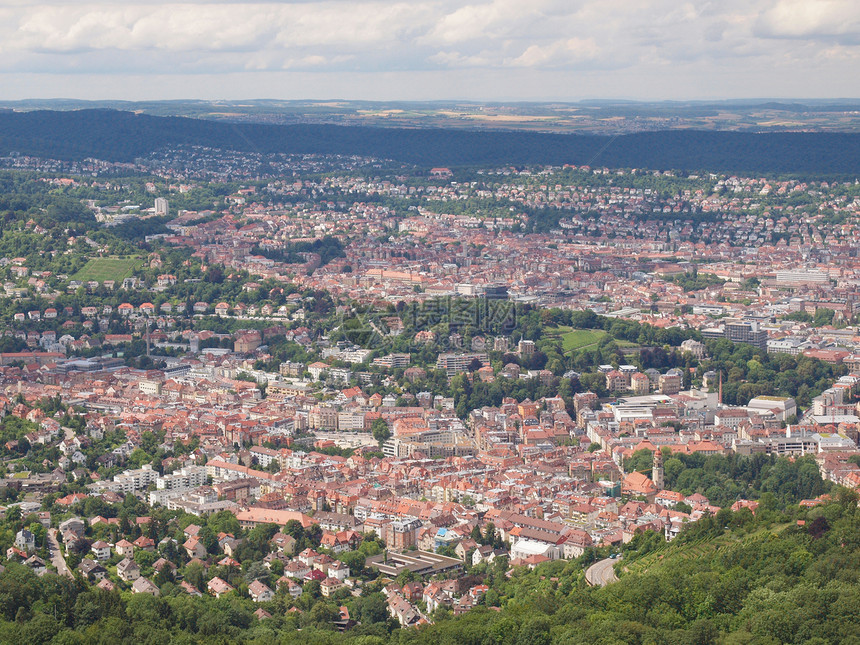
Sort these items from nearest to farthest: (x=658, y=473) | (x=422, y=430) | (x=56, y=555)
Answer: (x=56, y=555) < (x=658, y=473) < (x=422, y=430)

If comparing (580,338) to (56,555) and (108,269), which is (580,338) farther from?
(56,555)

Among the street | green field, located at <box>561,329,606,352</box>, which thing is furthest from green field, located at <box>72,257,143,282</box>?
the street

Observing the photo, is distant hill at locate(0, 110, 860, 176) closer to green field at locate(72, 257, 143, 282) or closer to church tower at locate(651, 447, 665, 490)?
green field at locate(72, 257, 143, 282)

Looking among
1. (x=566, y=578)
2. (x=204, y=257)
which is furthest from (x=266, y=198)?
(x=566, y=578)

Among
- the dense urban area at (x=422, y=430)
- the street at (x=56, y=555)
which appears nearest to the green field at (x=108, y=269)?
the dense urban area at (x=422, y=430)

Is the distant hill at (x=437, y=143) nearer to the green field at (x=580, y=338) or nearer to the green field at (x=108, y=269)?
the green field at (x=108, y=269)

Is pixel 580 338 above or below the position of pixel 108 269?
below

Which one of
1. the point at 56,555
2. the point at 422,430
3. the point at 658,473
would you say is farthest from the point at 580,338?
the point at 56,555
